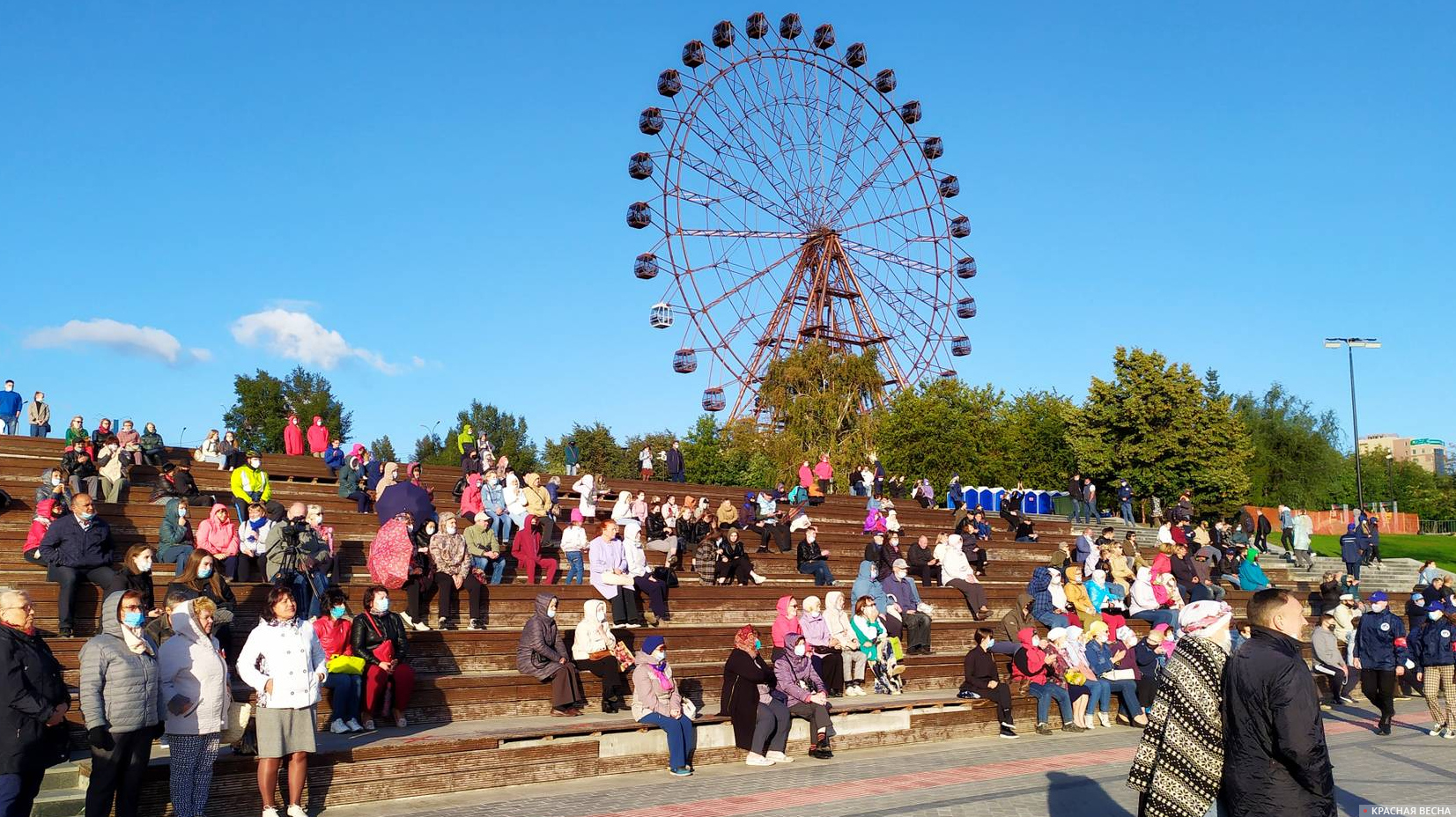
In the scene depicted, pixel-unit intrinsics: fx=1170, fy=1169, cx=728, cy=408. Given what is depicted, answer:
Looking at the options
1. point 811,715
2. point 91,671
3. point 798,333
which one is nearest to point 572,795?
point 811,715

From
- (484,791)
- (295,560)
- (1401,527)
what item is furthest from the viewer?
(1401,527)

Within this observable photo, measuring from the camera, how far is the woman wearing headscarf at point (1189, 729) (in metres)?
5.55

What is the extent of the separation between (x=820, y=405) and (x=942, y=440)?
5692 mm

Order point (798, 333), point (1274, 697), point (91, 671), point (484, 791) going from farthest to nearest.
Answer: point (798, 333), point (484, 791), point (91, 671), point (1274, 697)

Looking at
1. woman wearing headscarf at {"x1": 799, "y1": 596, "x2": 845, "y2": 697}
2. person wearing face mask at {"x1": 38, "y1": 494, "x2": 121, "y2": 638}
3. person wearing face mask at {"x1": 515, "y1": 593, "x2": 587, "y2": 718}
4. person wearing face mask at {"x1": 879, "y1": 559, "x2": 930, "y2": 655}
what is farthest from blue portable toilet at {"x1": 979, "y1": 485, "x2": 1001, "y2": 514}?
person wearing face mask at {"x1": 38, "y1": 494, "x2": 121, "y2": 638}

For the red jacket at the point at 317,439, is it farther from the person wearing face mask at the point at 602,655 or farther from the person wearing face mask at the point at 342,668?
the person wearing face mask at the point at 342,668

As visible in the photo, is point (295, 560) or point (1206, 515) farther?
point (1206, 515)

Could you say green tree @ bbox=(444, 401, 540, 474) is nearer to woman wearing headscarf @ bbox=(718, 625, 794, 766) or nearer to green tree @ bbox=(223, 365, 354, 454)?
green tree @ bbox=(223, 365, 354, 454)

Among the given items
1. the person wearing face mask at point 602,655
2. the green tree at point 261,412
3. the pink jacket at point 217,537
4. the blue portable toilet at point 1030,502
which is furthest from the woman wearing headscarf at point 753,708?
the green tree at point 261,412

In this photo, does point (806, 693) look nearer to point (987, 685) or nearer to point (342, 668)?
point (987, 685)

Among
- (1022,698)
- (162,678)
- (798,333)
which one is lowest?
(1022,698)

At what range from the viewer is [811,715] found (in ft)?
43.1

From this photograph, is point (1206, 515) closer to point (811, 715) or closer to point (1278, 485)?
point (1278, 485)

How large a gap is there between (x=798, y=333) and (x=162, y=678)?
44.6 m
